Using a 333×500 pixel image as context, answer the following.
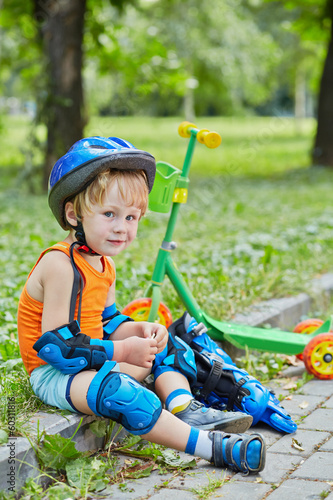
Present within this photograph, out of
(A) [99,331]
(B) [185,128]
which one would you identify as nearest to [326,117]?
(B) [185,128]

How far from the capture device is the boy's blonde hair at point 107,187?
2709 millimetres

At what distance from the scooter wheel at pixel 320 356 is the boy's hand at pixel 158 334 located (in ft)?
3.70

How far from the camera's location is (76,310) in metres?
2.74

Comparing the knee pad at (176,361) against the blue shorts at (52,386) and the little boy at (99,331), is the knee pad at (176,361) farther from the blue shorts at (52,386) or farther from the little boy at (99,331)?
the blue shorts at (52,386)

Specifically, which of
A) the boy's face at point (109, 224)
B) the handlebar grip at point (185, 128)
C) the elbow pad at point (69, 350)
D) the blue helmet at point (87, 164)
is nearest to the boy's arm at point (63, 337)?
the elbow pad at point (69, 350)

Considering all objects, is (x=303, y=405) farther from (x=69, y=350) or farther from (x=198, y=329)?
(x=69, y=350)

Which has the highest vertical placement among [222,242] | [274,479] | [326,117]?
[326,117]

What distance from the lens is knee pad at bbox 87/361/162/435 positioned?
254cm

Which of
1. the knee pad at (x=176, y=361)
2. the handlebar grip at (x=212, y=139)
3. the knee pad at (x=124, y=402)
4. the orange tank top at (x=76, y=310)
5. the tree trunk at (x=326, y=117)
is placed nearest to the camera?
the knee pad at (x=124, y=402)

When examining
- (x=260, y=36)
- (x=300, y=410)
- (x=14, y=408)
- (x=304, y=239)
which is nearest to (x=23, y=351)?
(x=14, y=408)

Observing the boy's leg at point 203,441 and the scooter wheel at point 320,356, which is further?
the scooter wheel at point 320,356

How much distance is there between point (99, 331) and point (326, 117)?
11.6 metres

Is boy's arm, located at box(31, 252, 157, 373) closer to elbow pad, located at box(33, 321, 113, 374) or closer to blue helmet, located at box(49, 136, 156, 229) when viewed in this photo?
elbow pad, located at box(33, 321, 113, 374)

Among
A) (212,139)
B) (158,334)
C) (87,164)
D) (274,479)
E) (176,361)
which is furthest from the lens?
(212,139)
